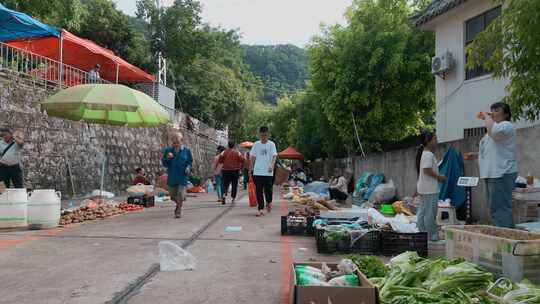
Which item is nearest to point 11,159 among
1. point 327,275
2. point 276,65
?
point 327,275

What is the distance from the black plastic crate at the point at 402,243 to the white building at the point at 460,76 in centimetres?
881

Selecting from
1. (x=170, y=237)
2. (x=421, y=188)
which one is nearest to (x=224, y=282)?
(x=170, y=237)

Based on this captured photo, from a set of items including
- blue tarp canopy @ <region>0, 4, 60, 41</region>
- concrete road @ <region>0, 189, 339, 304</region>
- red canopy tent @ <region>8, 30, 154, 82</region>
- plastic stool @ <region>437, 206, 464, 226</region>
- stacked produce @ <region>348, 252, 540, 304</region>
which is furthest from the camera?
red canopy tent @ <region>8, 30, 154, 82</region>

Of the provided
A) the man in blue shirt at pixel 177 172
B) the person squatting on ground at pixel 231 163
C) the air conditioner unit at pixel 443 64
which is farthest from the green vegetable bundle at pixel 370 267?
the air conditioner unit at pixel 443 64

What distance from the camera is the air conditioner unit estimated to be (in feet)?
50.1

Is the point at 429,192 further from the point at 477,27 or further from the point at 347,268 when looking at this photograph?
the point at 477,27

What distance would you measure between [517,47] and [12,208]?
8007 mm

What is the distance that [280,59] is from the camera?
7688cm

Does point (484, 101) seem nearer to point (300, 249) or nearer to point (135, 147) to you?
point (300, 249)

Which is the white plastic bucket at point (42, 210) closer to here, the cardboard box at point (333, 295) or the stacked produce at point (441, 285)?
the stacked produce at point (441, 285)

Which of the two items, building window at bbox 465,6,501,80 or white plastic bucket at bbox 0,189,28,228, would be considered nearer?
white plastic bucket at bbox 0,189,28,228

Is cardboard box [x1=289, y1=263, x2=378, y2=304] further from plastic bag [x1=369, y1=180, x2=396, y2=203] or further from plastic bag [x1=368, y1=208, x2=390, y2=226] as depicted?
plastic bag [x1=369, y1=180, x2=396, y2=203]

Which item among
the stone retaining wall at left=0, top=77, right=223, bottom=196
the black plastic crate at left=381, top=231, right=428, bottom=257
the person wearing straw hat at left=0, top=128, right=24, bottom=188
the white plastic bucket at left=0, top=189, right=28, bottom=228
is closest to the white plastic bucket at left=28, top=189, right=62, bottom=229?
the white plastic bucket at left=0, top=189, right=28, bottom=228

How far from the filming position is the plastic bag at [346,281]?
3.62 m
